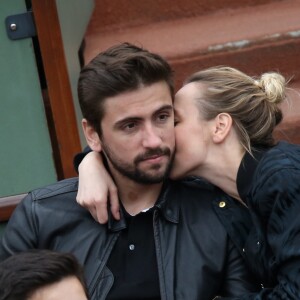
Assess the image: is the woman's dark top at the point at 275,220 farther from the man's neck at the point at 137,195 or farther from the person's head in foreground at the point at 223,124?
the man's neck at the point at 137,195

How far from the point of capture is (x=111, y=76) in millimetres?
2559

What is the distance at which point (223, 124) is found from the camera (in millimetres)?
2652

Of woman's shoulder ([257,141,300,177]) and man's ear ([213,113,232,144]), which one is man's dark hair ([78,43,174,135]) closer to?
man's ear ([213,113,232,144])

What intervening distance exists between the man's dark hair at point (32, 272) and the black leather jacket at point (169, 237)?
0.57 metres

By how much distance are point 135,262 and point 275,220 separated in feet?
1.58

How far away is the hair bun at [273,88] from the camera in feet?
8.82

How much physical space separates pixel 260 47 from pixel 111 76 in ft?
3.73

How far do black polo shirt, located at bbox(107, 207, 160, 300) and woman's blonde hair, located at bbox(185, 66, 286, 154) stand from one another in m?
0.37

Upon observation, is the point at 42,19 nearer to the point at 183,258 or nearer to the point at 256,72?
the point at 256,72

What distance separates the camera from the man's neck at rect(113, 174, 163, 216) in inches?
106

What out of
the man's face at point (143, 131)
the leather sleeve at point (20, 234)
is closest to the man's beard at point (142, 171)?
the man's face at point (143, 131)

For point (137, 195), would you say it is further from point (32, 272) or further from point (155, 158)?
point (32, 272)

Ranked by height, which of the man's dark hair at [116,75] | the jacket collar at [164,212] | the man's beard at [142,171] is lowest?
the jacket collar at [164,212]

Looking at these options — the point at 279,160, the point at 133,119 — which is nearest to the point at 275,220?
the point at 279,160
